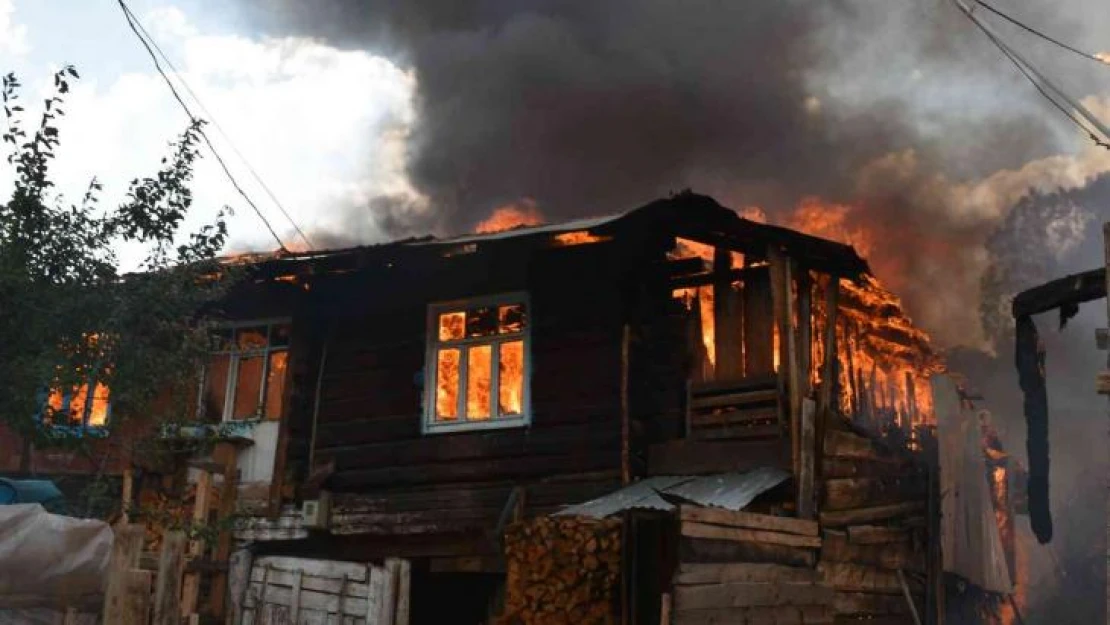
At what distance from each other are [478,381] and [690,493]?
12.7ft

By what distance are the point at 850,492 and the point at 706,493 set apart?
2.16 meters

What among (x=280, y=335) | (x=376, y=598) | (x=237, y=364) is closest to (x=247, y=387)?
(x=237, y=364)

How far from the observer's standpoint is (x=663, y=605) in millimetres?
9281

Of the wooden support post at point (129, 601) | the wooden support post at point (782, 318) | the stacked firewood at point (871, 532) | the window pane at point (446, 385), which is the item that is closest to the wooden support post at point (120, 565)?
the wooden support post at point (129, 601)

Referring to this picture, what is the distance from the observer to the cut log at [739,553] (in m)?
9.62

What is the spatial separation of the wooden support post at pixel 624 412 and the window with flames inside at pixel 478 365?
143 cm

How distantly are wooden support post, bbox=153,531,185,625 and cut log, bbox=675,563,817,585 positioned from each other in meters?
4.50

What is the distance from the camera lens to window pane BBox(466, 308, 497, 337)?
13938 millimetres

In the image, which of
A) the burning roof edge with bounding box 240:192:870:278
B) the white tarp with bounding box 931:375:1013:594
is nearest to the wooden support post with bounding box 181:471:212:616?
the burning roof edge with bounding box 240:192:870:278

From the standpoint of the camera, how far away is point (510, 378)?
536 inches

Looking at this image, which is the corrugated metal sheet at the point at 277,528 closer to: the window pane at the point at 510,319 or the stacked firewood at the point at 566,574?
Result: the window pane at the point at 510,319

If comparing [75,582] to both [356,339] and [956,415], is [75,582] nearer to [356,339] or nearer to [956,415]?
[356,339]

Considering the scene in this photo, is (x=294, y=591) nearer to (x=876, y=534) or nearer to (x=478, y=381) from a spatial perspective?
(x=478, y=381)

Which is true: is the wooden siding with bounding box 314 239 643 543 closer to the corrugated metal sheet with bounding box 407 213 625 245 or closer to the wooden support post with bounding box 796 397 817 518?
the corrugated metal sheet with bounding box 407 213 625 245
